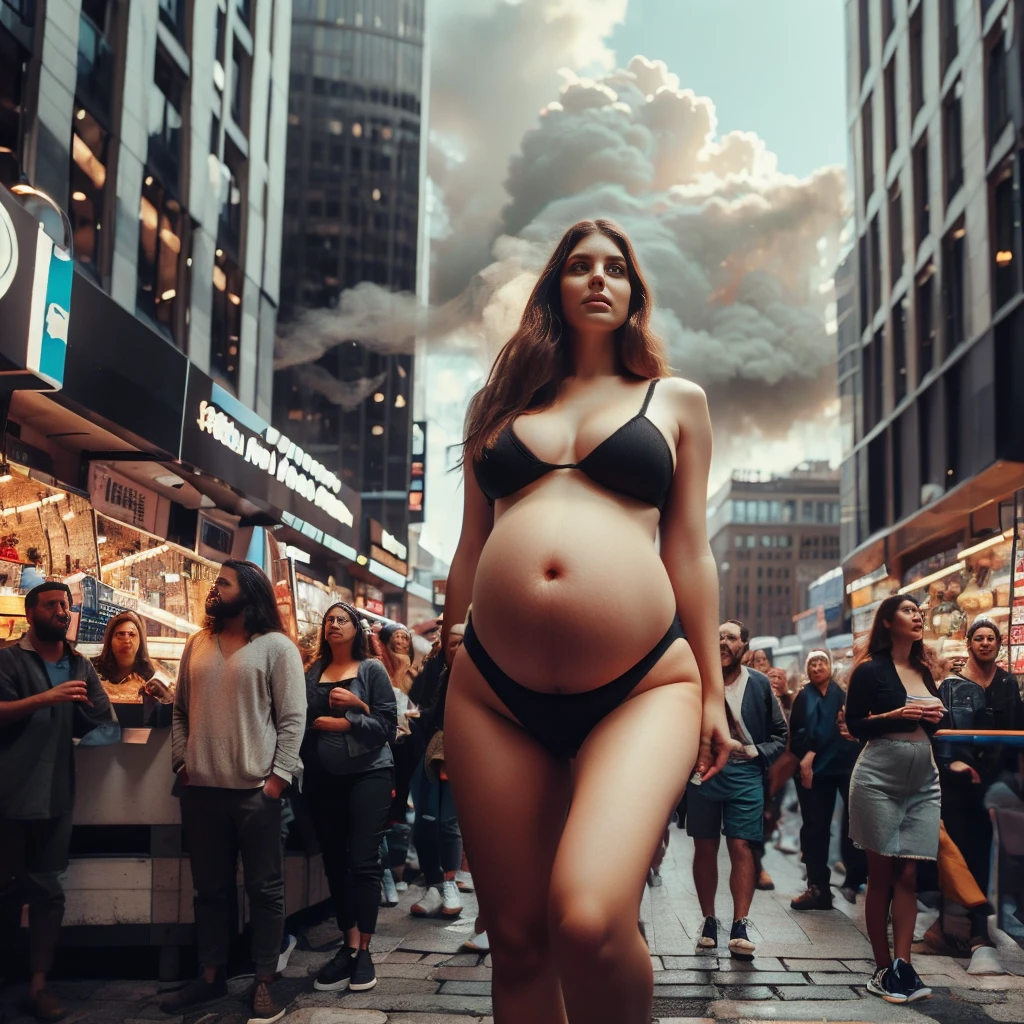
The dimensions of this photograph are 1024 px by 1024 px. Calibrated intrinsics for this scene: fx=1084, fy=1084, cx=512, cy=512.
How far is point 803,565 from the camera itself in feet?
424

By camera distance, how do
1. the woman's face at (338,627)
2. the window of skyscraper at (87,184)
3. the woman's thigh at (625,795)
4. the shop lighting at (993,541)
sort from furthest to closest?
the window of skyscraper at (87,184) < the shop lighting at (993,541) < the woman's face at (338,627) < the woman's thigh at (625,795)

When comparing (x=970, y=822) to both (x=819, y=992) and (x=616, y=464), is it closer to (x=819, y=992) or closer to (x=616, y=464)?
(x=819, y=992)

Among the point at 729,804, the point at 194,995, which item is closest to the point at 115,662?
the point at 194,995

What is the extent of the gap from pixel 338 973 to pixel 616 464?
3.78 metres

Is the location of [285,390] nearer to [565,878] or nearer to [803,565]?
[565,878]

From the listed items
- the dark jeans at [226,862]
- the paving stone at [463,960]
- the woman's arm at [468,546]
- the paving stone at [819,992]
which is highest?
the woman's arm at [468,546]

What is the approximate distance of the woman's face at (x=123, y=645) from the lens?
7.20 metres

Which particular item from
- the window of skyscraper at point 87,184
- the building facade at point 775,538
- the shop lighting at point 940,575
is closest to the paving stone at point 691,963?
the shop lighting at point 940,575

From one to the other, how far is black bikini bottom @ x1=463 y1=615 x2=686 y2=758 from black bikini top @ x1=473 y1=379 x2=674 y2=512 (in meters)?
0.36

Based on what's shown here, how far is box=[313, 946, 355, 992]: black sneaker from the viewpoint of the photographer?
5.04 meters

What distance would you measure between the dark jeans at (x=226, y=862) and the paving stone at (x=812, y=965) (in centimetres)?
266

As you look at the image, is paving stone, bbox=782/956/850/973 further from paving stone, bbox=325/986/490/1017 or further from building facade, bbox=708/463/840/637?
building facade, bbox=708/463/840/637

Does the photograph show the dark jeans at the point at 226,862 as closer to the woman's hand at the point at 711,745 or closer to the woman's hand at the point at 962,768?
the woman's hand at the point at 711,745

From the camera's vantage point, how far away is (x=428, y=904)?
7.08 m
